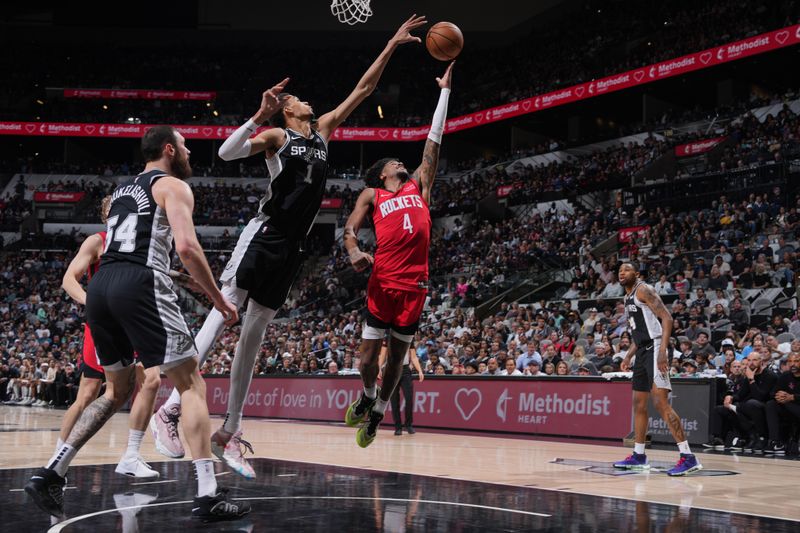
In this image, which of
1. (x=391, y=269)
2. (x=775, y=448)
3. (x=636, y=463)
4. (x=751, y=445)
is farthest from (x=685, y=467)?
(x=391, y=269)

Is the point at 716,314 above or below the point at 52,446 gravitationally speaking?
above

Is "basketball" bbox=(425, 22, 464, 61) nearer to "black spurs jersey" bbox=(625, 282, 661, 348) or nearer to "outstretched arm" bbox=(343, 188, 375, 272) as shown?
"outstretched arm" bbox=(343, 188, 375, 272)

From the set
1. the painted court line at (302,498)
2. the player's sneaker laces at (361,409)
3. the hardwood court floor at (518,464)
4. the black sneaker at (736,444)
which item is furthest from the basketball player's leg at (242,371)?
the black sneaker at (736,444)

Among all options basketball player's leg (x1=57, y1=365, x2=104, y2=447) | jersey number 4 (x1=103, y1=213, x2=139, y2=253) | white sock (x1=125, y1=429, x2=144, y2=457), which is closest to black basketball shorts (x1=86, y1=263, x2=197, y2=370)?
jersey number 4 (x1=103, y1=213, x2=139, y2=253)

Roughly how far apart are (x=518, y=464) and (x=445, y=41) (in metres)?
4.68

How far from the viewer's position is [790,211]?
1741cm

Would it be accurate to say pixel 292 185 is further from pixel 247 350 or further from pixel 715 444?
pixel 715 444

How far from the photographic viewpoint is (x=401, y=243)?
621 centimetres

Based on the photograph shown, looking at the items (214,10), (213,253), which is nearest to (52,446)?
(213,253)

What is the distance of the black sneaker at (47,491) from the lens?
477cm

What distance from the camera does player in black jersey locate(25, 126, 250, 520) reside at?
4.53m

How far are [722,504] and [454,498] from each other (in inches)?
79.2

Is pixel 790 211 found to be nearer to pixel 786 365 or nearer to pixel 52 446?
pixel 786 365

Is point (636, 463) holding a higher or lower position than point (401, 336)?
lower
